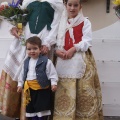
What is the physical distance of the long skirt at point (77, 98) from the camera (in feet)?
12.9

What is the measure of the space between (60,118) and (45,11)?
4.17 ft

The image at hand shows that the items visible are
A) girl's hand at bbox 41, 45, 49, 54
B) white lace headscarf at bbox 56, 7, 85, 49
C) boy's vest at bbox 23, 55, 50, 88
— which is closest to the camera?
boy's vest at bbox 23, 55, 50, 88

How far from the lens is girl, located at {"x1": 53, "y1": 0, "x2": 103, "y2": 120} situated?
3.93m

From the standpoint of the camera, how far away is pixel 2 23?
4805 millimetres

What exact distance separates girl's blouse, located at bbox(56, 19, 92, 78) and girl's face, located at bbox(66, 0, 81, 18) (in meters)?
0.15

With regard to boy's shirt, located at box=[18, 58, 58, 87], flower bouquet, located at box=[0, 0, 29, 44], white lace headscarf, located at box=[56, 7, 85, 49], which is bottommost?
boy's shirt, located at box=[18, 58, 58, 87]

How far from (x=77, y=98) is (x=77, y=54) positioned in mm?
516

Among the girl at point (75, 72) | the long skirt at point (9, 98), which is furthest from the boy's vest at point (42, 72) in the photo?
the long skirt at point (9, 98)

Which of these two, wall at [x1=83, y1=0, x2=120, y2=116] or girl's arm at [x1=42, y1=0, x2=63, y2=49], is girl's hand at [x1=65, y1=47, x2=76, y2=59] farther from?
wall at [x1=83, y1=0, x2=120, y2=116]

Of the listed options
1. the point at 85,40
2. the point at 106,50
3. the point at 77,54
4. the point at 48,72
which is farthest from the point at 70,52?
the point at 106,50

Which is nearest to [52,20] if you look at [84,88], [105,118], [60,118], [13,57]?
[13,57]

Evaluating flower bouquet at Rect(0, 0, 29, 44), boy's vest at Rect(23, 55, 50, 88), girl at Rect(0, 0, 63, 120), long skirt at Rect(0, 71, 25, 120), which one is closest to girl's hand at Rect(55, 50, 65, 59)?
girl at Rect(0, 0, 63, 120)

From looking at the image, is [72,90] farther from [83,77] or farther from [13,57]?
[13,57]

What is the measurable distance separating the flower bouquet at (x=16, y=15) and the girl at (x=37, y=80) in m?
0.32
